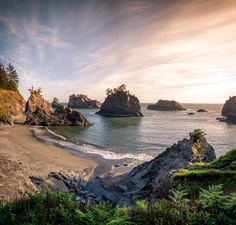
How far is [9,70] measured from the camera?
116125 millimetres

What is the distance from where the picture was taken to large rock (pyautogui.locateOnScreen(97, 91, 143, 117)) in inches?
4980

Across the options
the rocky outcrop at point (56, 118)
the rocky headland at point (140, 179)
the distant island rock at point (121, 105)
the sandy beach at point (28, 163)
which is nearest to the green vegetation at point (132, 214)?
the sandy beach at point (28, 163)

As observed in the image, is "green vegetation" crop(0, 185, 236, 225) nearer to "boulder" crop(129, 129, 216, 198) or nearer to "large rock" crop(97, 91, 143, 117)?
"boulder" crop(129, 129, 216, 198)

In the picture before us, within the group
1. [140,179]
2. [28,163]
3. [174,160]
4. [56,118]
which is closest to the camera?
[174,160]

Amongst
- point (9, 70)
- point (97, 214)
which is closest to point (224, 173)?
point (97, 214)

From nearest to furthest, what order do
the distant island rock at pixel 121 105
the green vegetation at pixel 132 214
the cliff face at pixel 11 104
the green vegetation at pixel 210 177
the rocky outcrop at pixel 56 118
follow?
the green vegetation at pixel 132 214 < the green vegetation at pixel 210 177 < the rocky outcrop at pixel 56 118 < the cliff face at pixel 11 104 < the distant island rock at pixel 121 105

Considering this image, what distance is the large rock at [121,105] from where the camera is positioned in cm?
12649

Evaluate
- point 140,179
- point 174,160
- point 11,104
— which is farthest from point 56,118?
point 174,160

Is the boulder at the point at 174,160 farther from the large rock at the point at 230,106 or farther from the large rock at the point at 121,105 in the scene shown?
the large rock at the point at 230,106

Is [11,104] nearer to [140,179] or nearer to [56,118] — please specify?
[56,118]

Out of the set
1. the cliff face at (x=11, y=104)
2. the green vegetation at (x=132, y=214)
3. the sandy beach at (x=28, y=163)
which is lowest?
the sandy beach at (x=28, y=163)

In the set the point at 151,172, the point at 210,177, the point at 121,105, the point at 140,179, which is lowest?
the point at 140,179

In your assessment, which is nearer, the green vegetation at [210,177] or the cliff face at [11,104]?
the green vegetation at [210,177]

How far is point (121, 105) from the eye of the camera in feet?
420
